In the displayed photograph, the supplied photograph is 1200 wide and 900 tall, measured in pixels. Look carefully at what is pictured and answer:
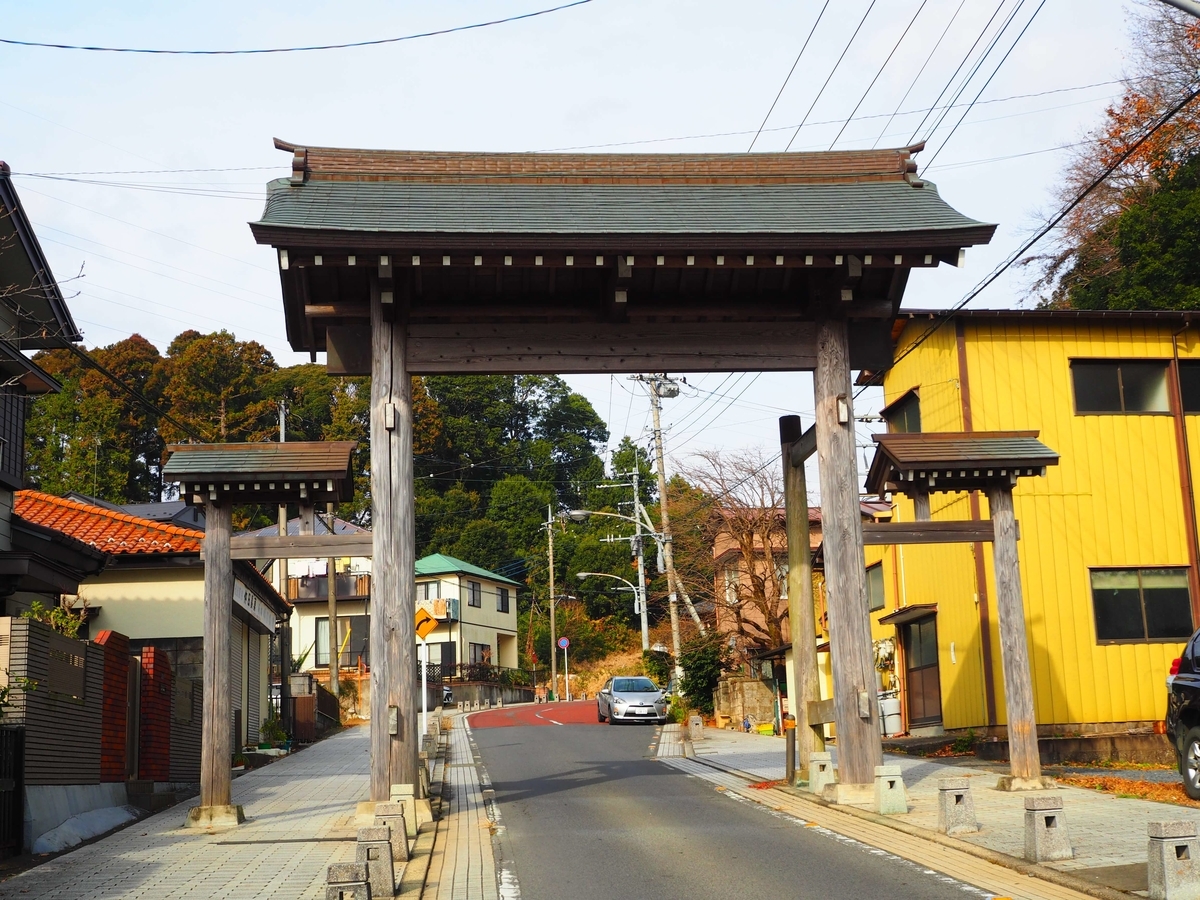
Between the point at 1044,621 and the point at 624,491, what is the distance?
2204 inches

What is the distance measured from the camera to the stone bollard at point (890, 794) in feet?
41.4

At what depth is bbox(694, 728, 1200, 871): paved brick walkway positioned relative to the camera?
9.85m

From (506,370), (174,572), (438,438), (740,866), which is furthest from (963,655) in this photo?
(438,438)

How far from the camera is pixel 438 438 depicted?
2739 inches

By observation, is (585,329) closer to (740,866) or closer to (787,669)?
(740,866)

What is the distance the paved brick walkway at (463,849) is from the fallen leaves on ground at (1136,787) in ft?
24.9

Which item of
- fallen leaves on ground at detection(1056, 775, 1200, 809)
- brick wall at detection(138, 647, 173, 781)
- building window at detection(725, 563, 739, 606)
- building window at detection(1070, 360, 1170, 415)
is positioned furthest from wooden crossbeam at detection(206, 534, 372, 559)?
building window at detection(725, 563, 739, 606)

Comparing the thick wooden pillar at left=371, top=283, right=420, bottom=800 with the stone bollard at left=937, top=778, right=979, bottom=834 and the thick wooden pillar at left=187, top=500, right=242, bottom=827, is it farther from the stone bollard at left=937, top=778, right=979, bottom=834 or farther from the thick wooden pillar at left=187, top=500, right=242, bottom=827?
the stone bollard at left=937, top=778, right=979, bottom=834

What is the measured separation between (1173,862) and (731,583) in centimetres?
2848

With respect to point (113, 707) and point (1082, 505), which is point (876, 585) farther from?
point (113, 707)

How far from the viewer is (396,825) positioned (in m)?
10.4

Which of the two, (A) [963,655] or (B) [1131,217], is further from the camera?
(B) [1131,217]

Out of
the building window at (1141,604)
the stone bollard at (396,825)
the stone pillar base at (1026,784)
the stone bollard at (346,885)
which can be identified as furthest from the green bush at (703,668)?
the stone bollard at (346,885)

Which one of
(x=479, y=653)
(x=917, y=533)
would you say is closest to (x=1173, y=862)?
(x=917, y=533)
